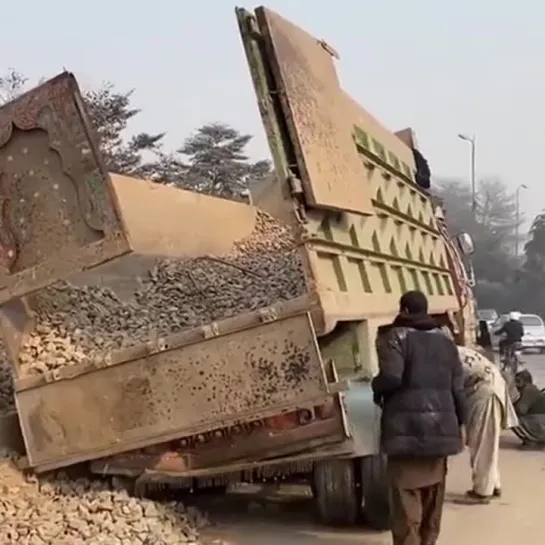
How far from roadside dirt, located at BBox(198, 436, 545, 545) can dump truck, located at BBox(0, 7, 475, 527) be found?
0.80ft

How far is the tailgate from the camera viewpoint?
5.06 m

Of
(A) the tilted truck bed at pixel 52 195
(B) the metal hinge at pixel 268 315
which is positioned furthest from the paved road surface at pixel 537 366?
(A) the tilted truck bed at pixel 52 195

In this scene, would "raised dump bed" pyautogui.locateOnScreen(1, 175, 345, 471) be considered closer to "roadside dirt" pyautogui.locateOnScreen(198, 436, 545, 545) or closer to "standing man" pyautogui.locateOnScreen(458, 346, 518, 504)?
"roadside dirt" pyautogui.locateOnScreen(198, 436, 545, 545)

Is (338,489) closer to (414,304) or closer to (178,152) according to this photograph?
(414,304)

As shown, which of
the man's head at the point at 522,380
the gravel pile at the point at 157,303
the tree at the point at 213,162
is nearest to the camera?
the gravel pile at the point at 157,303

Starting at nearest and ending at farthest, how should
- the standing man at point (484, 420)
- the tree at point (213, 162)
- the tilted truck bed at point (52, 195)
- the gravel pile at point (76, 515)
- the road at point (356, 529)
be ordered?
the tilted truck bed at point (52, 195)
the gravel pile at point (76, 515)
the road at point (356, 529)
the standing man at point (484, 420)
the tree at point (213, 162)

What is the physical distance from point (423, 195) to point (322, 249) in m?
3.88

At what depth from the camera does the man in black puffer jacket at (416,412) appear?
5.04 meters

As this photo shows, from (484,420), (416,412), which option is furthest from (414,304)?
(484,420)

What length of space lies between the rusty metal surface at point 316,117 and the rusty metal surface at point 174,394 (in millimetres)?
746

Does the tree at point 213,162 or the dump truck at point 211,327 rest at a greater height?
the tree at point 213,162

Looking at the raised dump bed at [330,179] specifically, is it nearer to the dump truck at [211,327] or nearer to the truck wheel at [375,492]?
the dump truck at [211,327]

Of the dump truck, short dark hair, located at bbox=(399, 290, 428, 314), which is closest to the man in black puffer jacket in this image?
short dark hair, located at bbox=(399, 290, 428, 314)

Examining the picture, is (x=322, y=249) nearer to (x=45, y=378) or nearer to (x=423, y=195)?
(x=45, y=378)
